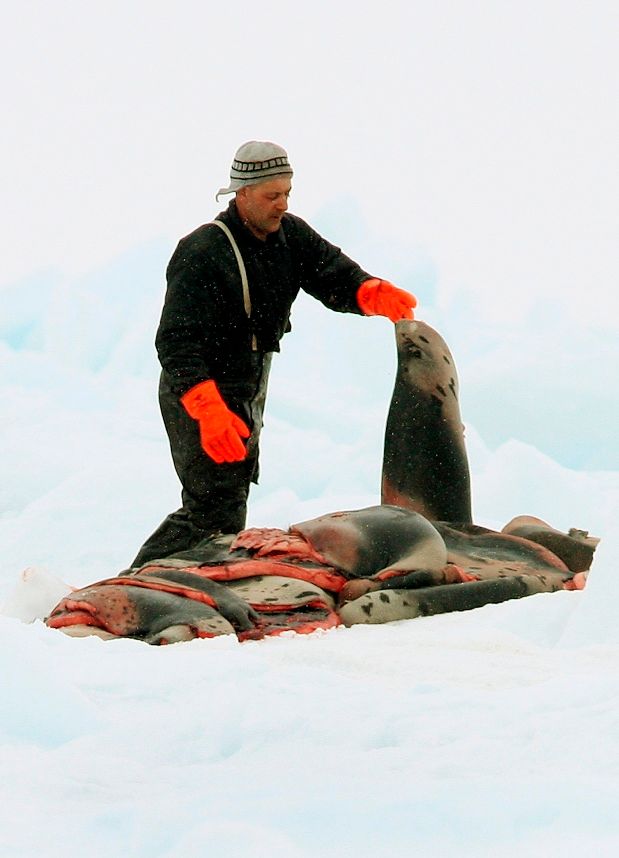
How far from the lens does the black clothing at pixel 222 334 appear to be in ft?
18.8

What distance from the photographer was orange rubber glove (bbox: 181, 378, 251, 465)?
218 inches

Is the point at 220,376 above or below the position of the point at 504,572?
above

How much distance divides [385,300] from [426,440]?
0.85m

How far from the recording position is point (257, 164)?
5.78 metres

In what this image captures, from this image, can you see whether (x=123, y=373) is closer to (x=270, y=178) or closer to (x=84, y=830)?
(x=270, y=178)

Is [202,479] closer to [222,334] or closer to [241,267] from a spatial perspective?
[222,334]

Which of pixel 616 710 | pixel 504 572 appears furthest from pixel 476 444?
pixel 616 710

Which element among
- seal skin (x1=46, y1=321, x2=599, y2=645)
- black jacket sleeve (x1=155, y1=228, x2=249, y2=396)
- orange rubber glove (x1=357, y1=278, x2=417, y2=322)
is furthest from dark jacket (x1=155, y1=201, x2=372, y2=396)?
seal skin (x1=46, y1=321, x2=599, y2=645)

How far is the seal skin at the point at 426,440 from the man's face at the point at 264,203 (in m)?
0.71

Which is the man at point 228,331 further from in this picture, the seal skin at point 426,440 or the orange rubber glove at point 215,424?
the seal skin at point 426,440

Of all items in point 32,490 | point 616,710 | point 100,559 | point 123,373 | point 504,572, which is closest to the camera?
point 616,710

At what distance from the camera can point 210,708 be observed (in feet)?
9.87

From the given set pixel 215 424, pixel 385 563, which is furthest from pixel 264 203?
pixel 385 563

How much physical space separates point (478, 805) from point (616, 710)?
1.87 ft
